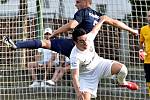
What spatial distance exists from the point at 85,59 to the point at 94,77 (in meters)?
0.40

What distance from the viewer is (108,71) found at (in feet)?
27.8

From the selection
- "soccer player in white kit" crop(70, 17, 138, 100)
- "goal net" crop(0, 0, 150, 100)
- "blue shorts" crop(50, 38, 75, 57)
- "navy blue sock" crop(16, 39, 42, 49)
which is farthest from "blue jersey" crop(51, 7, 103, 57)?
"goal net" crop(0, 0, 150, 100)

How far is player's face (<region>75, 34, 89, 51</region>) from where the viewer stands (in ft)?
26.0

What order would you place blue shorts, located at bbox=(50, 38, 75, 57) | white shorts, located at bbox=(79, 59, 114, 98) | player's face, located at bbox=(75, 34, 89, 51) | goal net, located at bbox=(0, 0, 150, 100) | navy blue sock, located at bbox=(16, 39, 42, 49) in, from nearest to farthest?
player's face, located at bbox=(75, 34, 89, 51) < white shorts, located at bbox=(79, 59, 114, 98) < blue shorts, located at bbox=(50, 38, 75, 57) < navy blue sock, located at bbox=(16, 39, 42, 49) < goal net, located at bbox=(0, 0, 150, 100)

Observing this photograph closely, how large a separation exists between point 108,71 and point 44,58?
12.0 feet

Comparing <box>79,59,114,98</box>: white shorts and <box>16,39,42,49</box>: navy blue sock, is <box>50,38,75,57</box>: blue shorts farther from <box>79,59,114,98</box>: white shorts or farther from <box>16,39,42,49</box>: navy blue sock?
<box>79,59,114,98</box>: white shorts

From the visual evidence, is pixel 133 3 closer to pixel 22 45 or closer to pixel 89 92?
pixel 22 45

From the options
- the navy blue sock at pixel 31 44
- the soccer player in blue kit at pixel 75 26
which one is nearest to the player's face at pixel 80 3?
the soccer player in blue kit at pixel 75 26

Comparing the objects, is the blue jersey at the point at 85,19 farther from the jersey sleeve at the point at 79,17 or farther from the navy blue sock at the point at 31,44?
the navy blue sock at the point at 31,44

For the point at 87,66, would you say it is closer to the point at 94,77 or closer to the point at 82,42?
the point at 94,77

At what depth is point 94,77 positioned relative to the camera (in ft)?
27.5

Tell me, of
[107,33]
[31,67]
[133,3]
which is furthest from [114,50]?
[31,67]

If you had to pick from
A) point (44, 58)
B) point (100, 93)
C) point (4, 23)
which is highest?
point (4, 23)

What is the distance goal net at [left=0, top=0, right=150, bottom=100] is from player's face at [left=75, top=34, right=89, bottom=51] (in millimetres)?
3552
